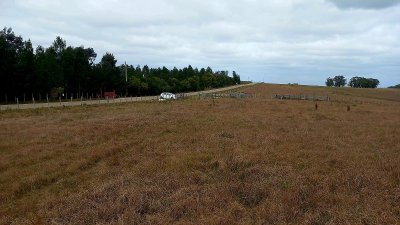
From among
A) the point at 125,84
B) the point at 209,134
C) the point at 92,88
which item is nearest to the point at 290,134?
the point at 209,134

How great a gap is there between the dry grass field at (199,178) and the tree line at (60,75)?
109 ft

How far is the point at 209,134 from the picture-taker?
1975 cm

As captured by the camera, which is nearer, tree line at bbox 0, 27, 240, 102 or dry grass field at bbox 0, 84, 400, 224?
dry grass field at bbox 0, 84, 400, 224

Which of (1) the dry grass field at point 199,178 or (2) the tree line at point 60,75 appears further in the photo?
(2) the tree line at point 60,75

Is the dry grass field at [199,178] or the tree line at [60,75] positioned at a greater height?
the tree line at [60,75]

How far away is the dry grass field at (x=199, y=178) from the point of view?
329 inches

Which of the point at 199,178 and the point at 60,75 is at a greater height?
the point at 60,75

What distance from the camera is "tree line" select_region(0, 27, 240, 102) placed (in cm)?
4970

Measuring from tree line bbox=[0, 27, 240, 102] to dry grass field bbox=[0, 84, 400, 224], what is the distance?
33108 millimetres

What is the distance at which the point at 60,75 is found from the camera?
2343 inches

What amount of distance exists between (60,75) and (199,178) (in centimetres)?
5341

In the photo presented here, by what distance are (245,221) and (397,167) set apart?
707 centimetres

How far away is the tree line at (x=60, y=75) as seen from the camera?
163 ft

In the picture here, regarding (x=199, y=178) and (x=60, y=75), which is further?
(x=60, y=75)
